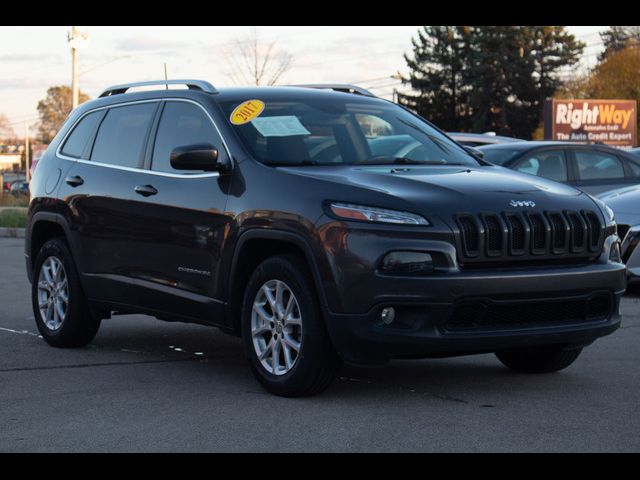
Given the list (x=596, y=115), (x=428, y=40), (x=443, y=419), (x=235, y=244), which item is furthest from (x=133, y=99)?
(x=428, y=40)

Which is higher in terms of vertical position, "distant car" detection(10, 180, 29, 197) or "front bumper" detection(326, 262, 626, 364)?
"front bumper" detection(326, 262, 626, 364)

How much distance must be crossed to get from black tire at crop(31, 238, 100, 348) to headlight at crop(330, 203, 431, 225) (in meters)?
2.90

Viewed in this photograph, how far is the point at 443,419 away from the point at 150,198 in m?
2.57

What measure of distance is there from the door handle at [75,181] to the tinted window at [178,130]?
890mm

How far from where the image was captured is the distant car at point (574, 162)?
1355 centimetres

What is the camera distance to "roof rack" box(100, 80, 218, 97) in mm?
7613

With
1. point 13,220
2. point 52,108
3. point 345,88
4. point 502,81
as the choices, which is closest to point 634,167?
point 345,88

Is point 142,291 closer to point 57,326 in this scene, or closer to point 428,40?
point 57,326

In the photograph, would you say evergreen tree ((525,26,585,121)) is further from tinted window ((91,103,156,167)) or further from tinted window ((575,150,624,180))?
tinted window ((91,103,156,167))

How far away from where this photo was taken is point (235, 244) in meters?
6.73

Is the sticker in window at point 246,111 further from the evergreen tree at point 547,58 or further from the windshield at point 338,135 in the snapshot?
the evergreen tree at point 547,58

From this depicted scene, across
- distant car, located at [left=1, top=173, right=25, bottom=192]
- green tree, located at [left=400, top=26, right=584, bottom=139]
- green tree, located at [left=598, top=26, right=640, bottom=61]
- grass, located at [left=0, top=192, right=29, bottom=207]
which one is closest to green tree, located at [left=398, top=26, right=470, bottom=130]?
green tree, located at [left=400, top=26, right=584, bottom=139]

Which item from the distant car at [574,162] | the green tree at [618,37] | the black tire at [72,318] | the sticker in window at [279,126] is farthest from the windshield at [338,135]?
the green tree at [618,37]

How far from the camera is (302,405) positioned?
246 inches
